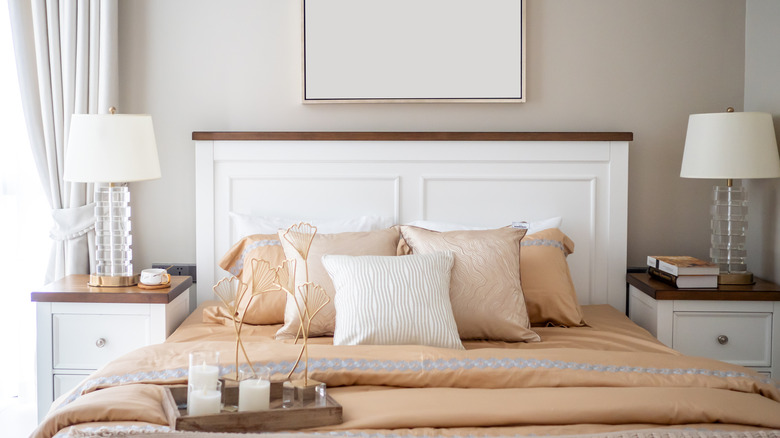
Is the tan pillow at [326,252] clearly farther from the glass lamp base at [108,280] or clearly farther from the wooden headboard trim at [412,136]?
the glass lamp base at [108,280]

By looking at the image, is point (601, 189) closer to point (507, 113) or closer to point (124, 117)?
point (507, 113)

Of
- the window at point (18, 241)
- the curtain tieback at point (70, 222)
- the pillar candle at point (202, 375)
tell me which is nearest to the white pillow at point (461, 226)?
the curtain tieback at point (70, 222)

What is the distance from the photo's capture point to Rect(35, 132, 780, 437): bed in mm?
A: 1709

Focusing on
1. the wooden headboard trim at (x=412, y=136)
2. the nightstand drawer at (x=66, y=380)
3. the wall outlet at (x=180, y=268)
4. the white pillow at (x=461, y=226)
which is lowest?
the nightstand drawer at (x=66, y=380)

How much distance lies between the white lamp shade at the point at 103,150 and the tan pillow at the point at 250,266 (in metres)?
0.48

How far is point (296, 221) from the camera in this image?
3150 millimetres

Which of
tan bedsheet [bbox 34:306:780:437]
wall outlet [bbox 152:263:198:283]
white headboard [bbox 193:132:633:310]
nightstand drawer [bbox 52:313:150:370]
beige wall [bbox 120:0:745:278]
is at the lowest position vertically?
nightstand drawer [bbox 52:313:150:370]

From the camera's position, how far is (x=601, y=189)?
127 inches

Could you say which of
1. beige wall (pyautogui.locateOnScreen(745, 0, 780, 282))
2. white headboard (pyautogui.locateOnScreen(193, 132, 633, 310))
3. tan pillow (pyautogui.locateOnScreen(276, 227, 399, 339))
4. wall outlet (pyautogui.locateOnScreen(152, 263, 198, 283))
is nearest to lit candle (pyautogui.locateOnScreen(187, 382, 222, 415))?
tan pillow (pyautogui.locateOnScreen(276, 227, 399, 339))

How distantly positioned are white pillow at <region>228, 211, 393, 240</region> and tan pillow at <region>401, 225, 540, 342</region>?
447 mm

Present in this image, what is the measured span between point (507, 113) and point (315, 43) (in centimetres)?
93

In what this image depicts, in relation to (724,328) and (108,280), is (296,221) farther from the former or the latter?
(724,328)

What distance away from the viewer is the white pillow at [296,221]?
3.05 metres

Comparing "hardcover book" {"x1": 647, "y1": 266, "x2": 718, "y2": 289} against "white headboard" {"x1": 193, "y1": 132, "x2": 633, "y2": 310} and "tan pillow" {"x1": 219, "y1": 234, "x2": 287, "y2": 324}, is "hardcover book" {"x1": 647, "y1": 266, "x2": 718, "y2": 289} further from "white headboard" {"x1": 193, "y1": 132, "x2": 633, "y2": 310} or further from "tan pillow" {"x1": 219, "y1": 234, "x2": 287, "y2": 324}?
Answer: "tan pillow" {"x1": 219, "y1": 234, "x2": 287, "y2": 324}
